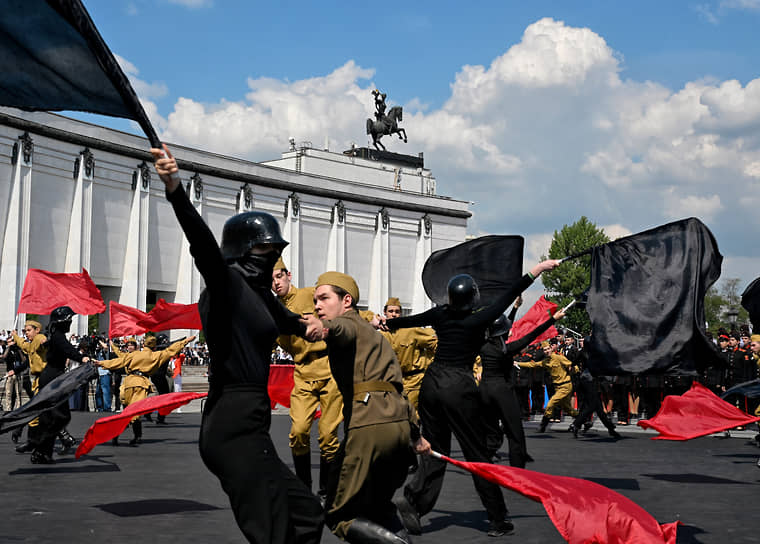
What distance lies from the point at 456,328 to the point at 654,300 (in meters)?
3.13

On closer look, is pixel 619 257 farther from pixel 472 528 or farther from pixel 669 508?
pixel 472 528

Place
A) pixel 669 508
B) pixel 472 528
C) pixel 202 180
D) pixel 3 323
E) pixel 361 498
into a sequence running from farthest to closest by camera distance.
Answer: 1. pixel 202 180
2. pixel 3 323
3. pixel 669 508
4. pixel 472 528
5. pixel 361 498

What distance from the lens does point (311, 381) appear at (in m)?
9.11

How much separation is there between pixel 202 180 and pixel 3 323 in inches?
694

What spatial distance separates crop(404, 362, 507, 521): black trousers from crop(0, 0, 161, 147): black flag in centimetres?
404

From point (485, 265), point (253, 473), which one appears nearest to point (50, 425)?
point (485, 265)

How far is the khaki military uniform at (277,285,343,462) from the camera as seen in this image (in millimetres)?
9016

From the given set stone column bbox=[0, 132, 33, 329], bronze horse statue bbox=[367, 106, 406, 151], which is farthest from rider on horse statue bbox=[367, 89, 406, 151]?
stone column bbox=[0, 132, 33, 329]

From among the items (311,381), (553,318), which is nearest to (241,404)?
(311,381)

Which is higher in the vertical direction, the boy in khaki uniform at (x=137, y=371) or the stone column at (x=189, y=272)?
the stone column at (x=189, y=272)

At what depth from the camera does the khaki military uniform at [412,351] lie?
1173 cm

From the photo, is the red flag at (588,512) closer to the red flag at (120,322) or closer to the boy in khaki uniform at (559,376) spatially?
the boy in khaki uniform at (559,376)

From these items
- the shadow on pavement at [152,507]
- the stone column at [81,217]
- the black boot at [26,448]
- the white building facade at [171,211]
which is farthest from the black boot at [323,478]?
the stone column at [81,217]

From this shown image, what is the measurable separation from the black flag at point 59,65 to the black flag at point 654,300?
6554 mm
